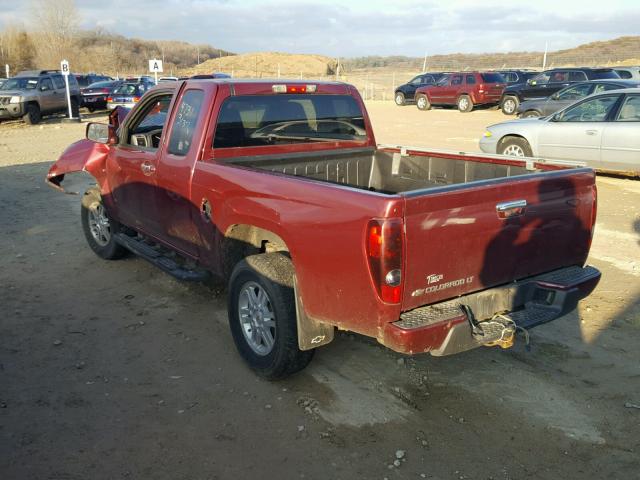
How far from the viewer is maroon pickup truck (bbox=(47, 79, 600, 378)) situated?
3.13 metres

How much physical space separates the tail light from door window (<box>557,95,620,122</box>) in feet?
29.4

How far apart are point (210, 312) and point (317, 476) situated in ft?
8.01

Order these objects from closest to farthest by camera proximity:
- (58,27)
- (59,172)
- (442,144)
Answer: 1. (59,172)
2. (442,144)
3. (58,27)

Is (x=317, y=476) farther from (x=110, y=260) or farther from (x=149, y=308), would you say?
(x=110, y=260)

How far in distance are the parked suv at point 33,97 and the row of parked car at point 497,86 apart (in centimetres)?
1608

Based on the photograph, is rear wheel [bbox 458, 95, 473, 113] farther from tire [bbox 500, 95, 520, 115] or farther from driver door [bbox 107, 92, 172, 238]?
driver door [bbox 107, 92, 172, 238]

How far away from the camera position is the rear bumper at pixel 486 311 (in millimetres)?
3117

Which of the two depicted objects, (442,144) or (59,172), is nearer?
(59,172)

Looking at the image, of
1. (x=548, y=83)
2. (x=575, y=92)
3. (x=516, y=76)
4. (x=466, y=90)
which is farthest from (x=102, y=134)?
(x=516, y=76)

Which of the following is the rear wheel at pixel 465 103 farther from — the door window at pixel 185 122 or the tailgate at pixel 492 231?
the tailgate at pixel 492 231

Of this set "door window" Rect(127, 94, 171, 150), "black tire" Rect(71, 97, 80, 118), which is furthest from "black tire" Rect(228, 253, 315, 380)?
"black tire" Rect(71, 97, 80, 118)

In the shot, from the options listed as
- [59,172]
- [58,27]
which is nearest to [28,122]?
[59,172]

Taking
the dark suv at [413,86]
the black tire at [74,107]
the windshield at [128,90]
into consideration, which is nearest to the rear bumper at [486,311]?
the windshield at [128,90]

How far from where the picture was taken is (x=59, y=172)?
21.7ft
